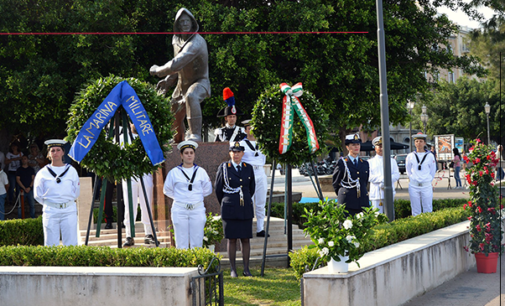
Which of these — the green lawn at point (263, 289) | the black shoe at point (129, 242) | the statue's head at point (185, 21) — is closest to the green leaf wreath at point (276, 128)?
the green lawn at point (263, 289)

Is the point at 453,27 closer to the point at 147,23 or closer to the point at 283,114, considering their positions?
the point at 147,23

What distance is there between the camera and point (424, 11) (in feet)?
71.7

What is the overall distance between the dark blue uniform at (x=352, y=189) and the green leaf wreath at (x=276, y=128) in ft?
3.61

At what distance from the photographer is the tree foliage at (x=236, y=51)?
17.2m

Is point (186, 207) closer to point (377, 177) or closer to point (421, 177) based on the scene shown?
point (377, 177)

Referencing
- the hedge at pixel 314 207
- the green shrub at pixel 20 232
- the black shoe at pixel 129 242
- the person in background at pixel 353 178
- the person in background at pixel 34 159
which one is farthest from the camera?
the person in background at pixel 34 159

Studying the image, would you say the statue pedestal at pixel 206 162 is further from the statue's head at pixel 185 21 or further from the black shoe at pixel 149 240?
the statue's head at pixel 185 21

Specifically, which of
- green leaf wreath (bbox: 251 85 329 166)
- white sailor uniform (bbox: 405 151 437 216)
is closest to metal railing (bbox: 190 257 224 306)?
green leaf wreath (bbox: 251 85 329 166)

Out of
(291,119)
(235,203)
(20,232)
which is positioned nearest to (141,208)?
(235,203)

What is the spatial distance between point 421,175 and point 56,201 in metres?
7.84

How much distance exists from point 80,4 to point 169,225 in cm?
1023

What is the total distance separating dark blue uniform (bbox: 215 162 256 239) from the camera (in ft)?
28.0

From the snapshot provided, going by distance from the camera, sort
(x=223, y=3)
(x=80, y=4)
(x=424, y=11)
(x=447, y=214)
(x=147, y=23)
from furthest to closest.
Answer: (x=424, y=11) → (x=223, y=3) → (x=147, y=23) → (x=80, y=4) → (x=447, y=214)

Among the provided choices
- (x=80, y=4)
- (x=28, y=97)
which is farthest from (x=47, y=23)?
(x=28, y=97)
